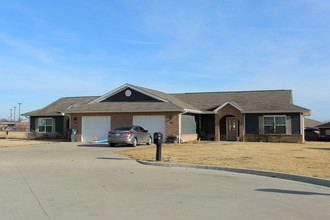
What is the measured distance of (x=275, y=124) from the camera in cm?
2939

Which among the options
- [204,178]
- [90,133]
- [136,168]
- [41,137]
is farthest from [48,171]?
[41,137]

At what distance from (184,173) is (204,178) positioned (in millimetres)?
1210

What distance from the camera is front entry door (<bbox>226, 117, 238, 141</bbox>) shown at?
31469 mm

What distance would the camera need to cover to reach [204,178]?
10.6 m

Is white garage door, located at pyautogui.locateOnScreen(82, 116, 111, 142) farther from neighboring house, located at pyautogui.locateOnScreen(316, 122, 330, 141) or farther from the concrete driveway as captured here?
neighboring house, located at pyautogui.locateOnScreen(316, 122, 330, 141)

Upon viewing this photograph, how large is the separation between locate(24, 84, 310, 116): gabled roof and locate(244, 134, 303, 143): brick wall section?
2.16 metres

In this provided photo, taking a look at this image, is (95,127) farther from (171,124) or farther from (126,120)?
(171,124)

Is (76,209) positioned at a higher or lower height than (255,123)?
lower

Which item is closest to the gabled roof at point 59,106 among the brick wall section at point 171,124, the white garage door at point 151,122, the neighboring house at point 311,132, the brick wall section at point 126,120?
the brick wall section at point 126,120

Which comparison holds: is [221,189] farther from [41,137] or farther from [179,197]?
[41,137]

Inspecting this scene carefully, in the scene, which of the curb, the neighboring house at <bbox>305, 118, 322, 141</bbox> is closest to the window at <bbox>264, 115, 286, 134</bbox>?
the curb

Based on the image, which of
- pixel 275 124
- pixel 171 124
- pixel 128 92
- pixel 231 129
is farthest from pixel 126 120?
pixel 275 124

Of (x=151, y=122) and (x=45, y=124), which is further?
(x=45, y=124)

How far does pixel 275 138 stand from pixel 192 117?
7.22 metres
